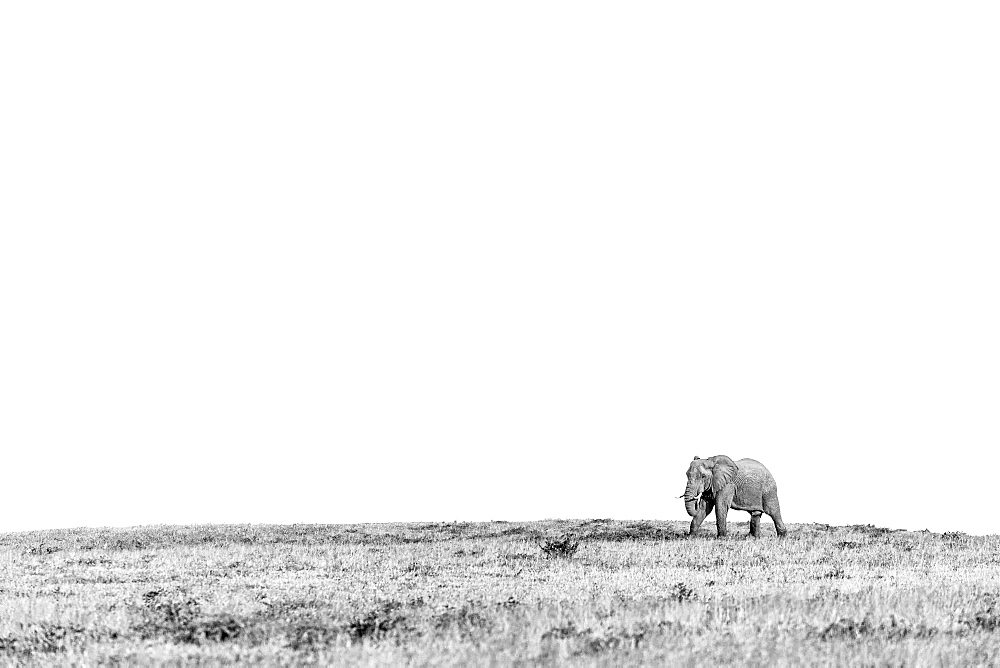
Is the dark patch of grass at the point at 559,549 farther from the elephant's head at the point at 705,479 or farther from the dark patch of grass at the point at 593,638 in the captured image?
the dark patch of grass at the point at 593,638

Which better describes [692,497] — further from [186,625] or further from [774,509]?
[186,625]

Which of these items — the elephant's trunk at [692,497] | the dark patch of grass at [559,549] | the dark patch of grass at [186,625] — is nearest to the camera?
the dark patch of grass at [186,625]

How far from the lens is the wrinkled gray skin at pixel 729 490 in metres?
35.8

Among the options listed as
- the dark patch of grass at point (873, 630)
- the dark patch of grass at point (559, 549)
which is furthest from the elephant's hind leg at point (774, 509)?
the dark patch of grass at point (873, 630)

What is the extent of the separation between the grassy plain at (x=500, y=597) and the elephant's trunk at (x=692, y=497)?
1.00m

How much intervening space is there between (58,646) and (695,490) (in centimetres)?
2526

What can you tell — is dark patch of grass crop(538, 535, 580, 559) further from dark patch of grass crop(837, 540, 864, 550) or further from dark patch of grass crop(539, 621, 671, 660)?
dark patch of grass crop(539, 621, 671, 660)

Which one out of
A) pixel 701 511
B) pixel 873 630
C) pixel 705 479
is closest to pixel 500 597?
pixel 873 630

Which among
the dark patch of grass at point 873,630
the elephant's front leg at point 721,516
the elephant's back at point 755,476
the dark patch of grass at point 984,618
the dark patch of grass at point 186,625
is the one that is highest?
the elephant's back at point 755,476

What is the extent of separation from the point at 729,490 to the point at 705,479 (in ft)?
2.92

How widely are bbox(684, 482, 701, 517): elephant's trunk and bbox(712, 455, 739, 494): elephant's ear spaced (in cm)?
57

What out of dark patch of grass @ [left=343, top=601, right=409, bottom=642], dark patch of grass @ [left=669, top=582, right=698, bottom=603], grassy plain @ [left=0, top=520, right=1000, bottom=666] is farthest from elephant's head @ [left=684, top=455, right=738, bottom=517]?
dark patch of grass @ [left=343, top=601, right=409, bottom=642]

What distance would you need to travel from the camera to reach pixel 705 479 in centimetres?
3616

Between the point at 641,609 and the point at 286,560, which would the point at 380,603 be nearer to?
the point at 641,609
